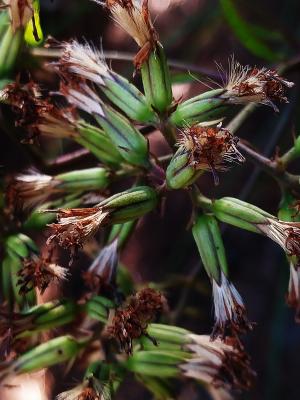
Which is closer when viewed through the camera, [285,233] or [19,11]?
[285,233]

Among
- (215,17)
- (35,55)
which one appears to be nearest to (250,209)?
(35,55)

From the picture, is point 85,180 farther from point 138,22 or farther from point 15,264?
point 138,22

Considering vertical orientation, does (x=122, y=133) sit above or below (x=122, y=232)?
above

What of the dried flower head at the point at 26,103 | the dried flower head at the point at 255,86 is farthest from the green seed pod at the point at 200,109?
the dried flower head at the point at 26,103

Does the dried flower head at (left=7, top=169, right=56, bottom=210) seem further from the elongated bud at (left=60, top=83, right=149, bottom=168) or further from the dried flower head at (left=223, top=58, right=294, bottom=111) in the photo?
the dried flower head at (left=223, top=58, right=294, bottom=111)

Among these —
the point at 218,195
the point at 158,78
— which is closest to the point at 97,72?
the point at 158,78
